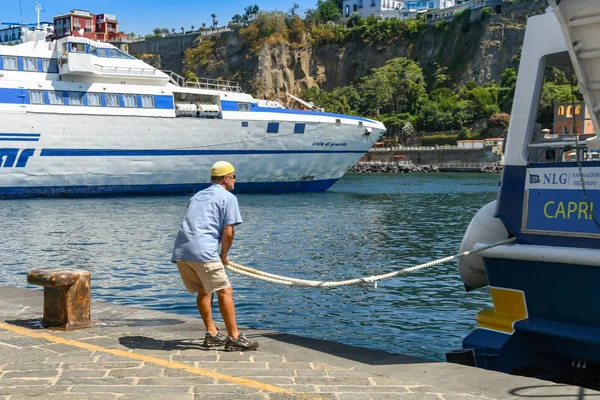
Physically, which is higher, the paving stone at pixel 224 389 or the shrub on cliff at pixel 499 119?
the shrub on cliff at pixel 499 119

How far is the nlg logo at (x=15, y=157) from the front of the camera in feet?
120

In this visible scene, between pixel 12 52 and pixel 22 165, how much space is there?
5587mm

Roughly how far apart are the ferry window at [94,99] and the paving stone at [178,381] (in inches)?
1350

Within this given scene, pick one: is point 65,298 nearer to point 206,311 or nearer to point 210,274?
point 206,311

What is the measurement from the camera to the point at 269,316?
10742 millimetres

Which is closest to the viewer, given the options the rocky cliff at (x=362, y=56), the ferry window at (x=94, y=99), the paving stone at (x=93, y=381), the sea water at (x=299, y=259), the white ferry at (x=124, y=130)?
the paving stone at (x=93, y=381)

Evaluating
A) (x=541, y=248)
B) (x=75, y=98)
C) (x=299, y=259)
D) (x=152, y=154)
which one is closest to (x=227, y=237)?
(x=541, y=248)

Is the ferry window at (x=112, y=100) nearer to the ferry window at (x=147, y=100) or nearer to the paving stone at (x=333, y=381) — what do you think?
the ferry window at (x=147, y=100)

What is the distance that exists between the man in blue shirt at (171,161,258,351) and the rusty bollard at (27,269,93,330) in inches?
51.1

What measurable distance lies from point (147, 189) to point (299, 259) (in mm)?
25306

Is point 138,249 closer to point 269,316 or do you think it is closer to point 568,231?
point 269,316

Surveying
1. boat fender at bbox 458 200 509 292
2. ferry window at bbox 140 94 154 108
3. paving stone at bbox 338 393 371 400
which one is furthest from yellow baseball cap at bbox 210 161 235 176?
ferry window at bbox 140 94 154 108

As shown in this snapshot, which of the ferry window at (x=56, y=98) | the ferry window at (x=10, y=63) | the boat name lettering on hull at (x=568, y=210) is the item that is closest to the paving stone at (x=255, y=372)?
the boat name lettering on hull at (x=568, y=210)

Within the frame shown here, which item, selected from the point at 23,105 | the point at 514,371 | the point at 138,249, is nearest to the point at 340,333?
the point at 514,371
